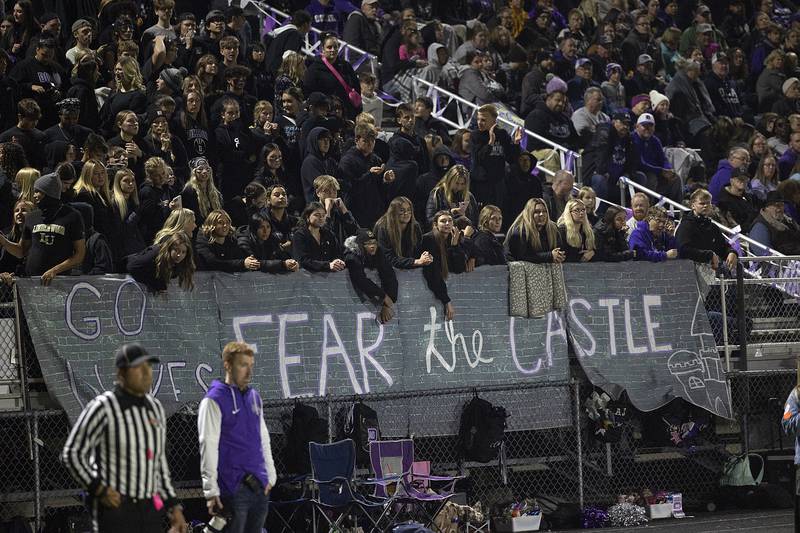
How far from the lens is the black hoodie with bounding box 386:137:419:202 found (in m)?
15.8

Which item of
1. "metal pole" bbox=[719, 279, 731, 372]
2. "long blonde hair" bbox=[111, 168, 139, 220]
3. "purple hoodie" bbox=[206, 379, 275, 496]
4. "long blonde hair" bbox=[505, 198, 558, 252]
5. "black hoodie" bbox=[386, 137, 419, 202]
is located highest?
"black hoodie" bbox=[386, 137, 419, 202]

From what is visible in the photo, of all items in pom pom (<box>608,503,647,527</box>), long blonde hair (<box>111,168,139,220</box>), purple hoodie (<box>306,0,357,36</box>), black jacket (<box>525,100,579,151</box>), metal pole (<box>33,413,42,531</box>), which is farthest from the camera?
purple hoodie (<box>306,0,357,36</box>)

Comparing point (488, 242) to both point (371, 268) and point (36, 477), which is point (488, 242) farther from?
point (36, 477)

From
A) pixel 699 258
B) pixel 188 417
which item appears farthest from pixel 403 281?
pixel 699 258

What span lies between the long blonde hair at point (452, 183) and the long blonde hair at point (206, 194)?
2842 millimetres

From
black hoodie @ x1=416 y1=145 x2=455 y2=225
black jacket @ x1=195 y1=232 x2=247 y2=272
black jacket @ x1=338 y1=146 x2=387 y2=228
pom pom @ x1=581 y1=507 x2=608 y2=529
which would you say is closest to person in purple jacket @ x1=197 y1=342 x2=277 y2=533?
black jacket @ x1=195 y1=232 x2=247 y2=272

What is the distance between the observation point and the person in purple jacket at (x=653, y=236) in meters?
15.7

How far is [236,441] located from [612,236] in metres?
7.01

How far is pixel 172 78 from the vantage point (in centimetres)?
1567

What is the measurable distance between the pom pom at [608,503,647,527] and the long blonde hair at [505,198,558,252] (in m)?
2.85

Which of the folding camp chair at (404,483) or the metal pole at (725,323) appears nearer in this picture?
the folding camp chair at (404,483)

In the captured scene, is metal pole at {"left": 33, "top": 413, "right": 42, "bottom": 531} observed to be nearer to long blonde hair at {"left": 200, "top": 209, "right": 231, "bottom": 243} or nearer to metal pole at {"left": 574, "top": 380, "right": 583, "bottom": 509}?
long blonde hair at {"left": 200, "top": 209, "right": 231, "bottom": 243}

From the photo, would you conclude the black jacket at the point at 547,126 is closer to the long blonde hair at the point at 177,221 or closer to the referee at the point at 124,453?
the long blonde hair at the point at 177,221

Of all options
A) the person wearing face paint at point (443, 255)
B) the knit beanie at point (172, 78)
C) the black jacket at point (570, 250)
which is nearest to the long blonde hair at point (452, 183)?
the person wearing face paint at point (443, 255)
